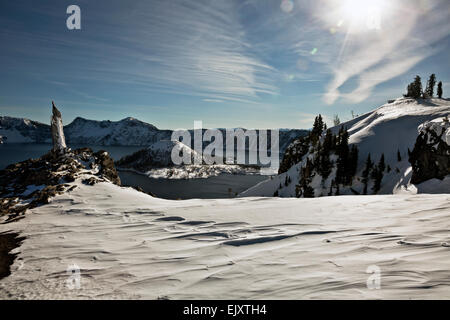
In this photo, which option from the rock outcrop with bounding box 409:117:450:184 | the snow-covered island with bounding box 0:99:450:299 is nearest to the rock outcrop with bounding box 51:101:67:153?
the snow-covered island with bounding box 0:99:450:299

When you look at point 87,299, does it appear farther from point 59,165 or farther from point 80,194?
point 59,165

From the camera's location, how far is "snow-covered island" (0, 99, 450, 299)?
477 centimetres

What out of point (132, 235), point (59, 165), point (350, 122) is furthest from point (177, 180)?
point (132, 235)

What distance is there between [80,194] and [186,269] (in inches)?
623

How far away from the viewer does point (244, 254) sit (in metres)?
6.77

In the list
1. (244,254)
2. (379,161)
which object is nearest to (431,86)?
(379,161)

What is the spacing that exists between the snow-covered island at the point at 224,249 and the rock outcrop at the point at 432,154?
28.8m

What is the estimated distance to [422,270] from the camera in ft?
15.3

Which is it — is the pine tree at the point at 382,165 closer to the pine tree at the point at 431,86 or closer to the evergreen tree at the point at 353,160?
the evergreen tree at the point at 353,160

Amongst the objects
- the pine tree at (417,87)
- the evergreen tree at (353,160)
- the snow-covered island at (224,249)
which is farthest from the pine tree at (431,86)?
the snow-covered island at (224,249)

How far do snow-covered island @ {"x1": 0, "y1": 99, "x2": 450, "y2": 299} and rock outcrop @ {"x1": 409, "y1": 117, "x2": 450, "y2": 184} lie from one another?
94.6 ft

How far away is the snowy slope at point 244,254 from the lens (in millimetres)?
4715

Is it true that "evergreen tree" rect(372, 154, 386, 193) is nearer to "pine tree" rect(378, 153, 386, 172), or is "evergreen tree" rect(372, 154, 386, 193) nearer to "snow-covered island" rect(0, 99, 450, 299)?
"pine tree" rect(378, 153, 386, 172)
